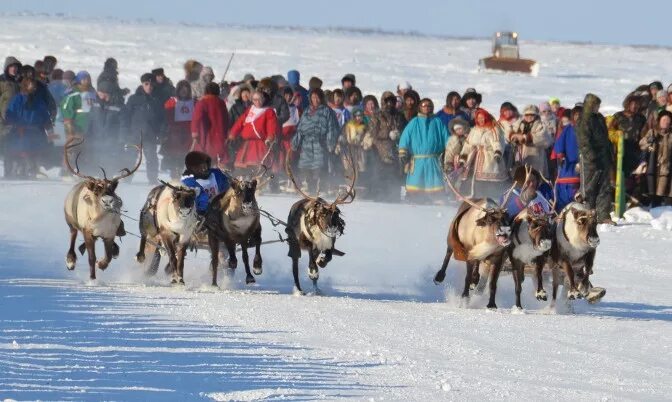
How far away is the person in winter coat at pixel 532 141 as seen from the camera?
66.9 feet

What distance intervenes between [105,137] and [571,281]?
486 inches

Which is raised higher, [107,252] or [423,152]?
[423,152]

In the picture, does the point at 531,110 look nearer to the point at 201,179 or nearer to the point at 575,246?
the point at 201,179

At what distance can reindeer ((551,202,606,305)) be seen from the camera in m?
13.2

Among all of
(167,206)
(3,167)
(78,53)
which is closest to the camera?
(167,206)

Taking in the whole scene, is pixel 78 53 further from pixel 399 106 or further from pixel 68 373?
pixel 68 373

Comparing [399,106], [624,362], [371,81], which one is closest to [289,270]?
[624,362]

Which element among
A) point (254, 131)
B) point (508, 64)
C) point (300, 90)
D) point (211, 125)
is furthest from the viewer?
point (508, 64)

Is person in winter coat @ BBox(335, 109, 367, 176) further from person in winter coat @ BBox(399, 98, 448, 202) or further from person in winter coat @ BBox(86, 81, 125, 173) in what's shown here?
person in winter coat @ BBox(86, 81, 125, 173)

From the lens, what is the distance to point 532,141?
20.4m

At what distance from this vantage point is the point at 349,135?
23.4 meters

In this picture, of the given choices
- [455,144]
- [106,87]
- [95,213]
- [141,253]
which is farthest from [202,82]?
[95,213]

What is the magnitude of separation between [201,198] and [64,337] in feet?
13.2

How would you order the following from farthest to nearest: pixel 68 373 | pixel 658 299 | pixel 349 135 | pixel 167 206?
pixel 349 135
pixel 658 299
pixel 167 206
pixel 68 373
